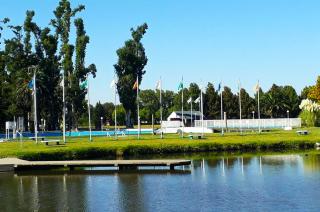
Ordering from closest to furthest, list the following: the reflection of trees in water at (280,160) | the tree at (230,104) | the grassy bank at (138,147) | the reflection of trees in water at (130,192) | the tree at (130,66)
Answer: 1. the reflection of trees in water at (130,192)
2. the reflection of trees in water at (280,160)
3. the grassy bank at (138,147)
4. the tree at (130,66)
5. the tree at (230,104)

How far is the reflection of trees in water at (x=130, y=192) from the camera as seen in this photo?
1177 inches

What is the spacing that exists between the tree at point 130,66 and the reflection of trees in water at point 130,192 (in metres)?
82.0

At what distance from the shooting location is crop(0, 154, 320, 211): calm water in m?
29.5

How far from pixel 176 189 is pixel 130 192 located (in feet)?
9.59

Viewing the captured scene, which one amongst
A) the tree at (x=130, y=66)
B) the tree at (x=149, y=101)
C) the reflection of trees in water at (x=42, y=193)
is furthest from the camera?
the tree at (x=149, y=101)

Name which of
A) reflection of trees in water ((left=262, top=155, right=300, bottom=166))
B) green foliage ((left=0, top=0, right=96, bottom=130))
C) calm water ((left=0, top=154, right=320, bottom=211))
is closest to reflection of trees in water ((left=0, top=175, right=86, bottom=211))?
calm water ((left=0, top=154, right=320, bottom=211))

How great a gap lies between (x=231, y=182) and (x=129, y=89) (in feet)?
294

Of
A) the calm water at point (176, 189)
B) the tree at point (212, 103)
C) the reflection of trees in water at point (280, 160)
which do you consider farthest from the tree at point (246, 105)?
the calm water at point (176, 189)

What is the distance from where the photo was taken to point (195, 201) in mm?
30438

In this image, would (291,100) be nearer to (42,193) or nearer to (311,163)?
(311,163)

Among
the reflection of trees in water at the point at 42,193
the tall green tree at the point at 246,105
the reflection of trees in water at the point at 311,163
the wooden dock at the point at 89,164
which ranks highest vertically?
the tall green tree at the point at 246,105

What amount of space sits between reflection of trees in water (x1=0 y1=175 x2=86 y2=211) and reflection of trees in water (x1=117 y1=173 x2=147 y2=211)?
2321 millimetres

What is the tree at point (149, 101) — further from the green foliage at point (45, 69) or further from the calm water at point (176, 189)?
the calm water at point (176, 189)

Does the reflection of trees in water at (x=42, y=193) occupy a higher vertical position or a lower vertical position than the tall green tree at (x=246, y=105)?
lower
